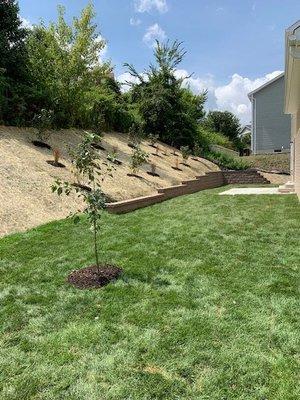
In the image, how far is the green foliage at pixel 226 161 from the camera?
21078 mm

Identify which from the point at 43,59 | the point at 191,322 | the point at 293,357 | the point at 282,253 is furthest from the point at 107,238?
the point at 43,59

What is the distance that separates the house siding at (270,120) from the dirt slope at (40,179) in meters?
11.7

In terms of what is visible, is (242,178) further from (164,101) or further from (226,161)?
(164,101)

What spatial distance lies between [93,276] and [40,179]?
17.7 ft

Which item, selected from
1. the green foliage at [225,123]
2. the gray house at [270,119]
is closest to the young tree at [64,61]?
the gray house at [270,119]

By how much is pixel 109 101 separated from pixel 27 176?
10.1 m

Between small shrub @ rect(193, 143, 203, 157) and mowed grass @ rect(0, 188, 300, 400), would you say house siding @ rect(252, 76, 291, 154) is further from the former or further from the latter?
mowed grass @ rect(0, 188, 300, 400)

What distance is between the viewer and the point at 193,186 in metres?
14.3

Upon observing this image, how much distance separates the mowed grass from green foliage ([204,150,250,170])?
48.9 feet

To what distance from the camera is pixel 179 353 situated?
3008 mm

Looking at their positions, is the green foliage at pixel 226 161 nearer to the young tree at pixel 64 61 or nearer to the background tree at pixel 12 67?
the young tree at pixel 64 61

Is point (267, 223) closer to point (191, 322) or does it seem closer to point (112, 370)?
point (191, 322)

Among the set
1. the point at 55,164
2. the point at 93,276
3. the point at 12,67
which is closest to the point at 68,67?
the point at 12,67

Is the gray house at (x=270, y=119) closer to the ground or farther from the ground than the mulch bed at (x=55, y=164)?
farther from the ground
